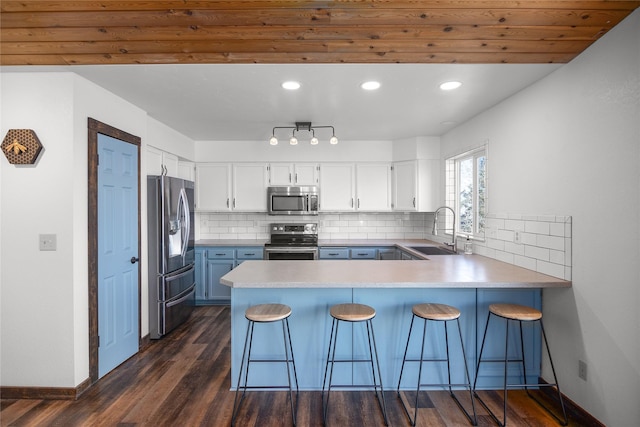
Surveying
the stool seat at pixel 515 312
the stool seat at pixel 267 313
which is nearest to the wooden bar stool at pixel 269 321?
the stool seat at pixel 267 313

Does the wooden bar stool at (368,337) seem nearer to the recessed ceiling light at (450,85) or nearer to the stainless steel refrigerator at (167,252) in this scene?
the recessed ceiling light at (450,85)

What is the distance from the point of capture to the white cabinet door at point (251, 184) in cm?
448

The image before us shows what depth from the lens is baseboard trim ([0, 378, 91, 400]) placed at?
2.19 m

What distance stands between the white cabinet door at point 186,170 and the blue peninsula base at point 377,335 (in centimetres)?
257

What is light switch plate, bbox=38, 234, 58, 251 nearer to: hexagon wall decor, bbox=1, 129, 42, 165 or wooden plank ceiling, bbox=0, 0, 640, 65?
hexagon wall decor, bbox=1, 129, 42, 165

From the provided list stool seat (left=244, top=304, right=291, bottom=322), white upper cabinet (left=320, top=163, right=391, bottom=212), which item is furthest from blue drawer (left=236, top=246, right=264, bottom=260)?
stool seat (left=244, top=304, right=291, bottom=322)

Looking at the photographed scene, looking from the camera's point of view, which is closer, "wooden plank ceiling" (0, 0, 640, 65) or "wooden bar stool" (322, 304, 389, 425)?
"wooden plank ceiling" (0, 0, 640, 65)

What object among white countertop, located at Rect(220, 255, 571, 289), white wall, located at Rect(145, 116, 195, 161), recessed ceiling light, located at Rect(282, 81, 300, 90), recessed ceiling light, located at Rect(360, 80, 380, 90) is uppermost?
recessed ceiling light, located at Rect(360, 80, 380, 90)

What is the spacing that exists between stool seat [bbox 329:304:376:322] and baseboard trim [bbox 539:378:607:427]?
1433 millimetres

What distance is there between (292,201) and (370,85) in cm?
228

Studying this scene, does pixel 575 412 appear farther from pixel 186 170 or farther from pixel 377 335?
pixel 186 170

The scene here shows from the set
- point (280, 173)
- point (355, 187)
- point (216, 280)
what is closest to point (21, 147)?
point (216, 280)

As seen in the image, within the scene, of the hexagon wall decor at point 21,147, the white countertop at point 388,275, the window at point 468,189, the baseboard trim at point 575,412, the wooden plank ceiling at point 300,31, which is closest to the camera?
the wooden plank ceiling at point 300,31

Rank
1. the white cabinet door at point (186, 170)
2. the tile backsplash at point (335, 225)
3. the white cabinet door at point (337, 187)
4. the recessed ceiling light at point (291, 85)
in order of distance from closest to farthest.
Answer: the recessed ceiling light at point (291, 85)
the white cabinet door at point (186, 170)
the white cabinet door at point (337, 187)
the tile backsplash at point (335, 225)
